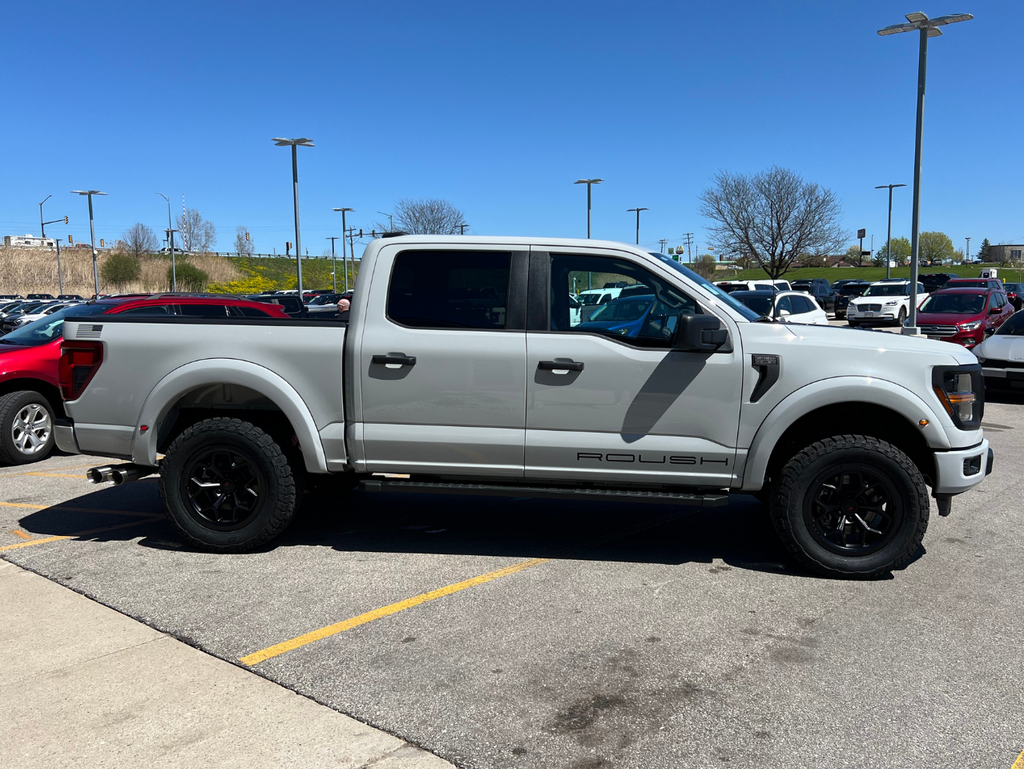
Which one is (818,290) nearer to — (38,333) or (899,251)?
(38,333)

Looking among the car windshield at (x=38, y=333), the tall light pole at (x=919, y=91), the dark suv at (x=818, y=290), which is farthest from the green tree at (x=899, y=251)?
the car windshield at (x=38, y=333)

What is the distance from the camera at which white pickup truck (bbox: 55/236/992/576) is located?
16.2 feet

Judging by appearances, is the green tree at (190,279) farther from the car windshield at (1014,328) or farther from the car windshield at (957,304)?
the car windshield at (1014,328)

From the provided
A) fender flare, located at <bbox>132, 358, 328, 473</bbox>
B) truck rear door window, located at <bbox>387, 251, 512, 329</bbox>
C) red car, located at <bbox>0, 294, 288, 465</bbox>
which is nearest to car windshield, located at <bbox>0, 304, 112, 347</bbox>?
red car, located at <bbox>0, 294, 288, 465</bbox>

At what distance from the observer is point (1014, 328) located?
42.7 ft

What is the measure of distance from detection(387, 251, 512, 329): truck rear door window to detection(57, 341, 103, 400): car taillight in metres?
2.00

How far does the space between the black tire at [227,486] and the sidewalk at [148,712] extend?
3.70ft

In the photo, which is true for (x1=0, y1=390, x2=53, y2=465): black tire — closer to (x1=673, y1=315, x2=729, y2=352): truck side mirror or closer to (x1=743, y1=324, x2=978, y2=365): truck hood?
(x1=673, y1=315, x2=729, y2=352): truck side mirror

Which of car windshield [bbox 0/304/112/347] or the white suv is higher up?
car windshield [bbox 0/304/112/347]

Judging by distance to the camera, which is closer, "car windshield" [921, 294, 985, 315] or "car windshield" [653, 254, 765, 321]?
"car windshield" [653, 254, 765, 321]

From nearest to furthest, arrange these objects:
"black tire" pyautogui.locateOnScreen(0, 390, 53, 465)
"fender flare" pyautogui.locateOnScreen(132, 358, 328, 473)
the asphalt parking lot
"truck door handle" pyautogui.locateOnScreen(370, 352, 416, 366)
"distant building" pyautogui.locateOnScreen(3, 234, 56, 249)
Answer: the asphalt parking lot, "truck door handle" pyautogui.locateOnScreen(370, 352, 416, 366), "fender flare" pyautogui.locateOnScreen(132, 358, 328, 473), "black tire" pyautogui.locateOnScreen(0, 390, 53, 465), "distant building" pyautogui.locateOnScreen(3, 234, 56, 249)

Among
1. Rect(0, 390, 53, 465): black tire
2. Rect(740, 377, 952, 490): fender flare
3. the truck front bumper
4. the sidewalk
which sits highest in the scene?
Rect(740, 377, 952, 490): fender flare

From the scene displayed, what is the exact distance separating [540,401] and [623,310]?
82 cm

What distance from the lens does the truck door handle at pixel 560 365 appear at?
5.01 m
